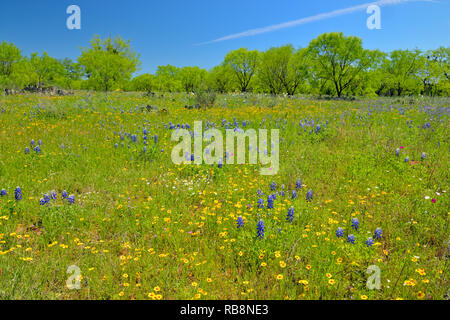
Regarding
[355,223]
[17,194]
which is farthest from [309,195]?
[17,194]

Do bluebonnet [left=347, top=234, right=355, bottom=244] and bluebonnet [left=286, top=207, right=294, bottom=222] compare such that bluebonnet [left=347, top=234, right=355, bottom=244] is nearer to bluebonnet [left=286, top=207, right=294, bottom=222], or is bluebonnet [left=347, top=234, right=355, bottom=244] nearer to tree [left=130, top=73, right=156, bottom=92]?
bluebonnet [left=286, top=207, right=294, bottom=222]

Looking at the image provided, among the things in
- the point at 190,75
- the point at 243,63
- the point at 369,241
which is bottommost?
the point at 369,241

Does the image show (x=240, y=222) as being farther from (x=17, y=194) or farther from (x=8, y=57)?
(x=8, y=57)

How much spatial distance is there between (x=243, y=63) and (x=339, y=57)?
32713 mm

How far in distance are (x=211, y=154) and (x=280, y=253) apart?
4069mm

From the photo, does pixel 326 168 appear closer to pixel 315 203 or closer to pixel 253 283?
pixel 315 203

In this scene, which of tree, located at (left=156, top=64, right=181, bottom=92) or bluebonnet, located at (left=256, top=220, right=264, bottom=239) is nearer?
bluebonnet, located at (left=256, top=220, right=264, bottom=239)

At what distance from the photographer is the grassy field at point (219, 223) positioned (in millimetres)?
2803

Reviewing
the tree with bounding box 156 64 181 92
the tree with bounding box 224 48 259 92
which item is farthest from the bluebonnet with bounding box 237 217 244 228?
the tree with bounding box 156 64 181 92

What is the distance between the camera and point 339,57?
41.3 m

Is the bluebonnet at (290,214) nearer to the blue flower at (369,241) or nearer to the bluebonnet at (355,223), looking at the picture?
the bluebonnet at (355,223)

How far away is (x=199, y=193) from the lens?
486cm

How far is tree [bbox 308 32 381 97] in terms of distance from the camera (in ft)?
131

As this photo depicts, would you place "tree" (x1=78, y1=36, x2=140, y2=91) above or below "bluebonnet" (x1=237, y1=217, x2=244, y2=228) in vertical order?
above
